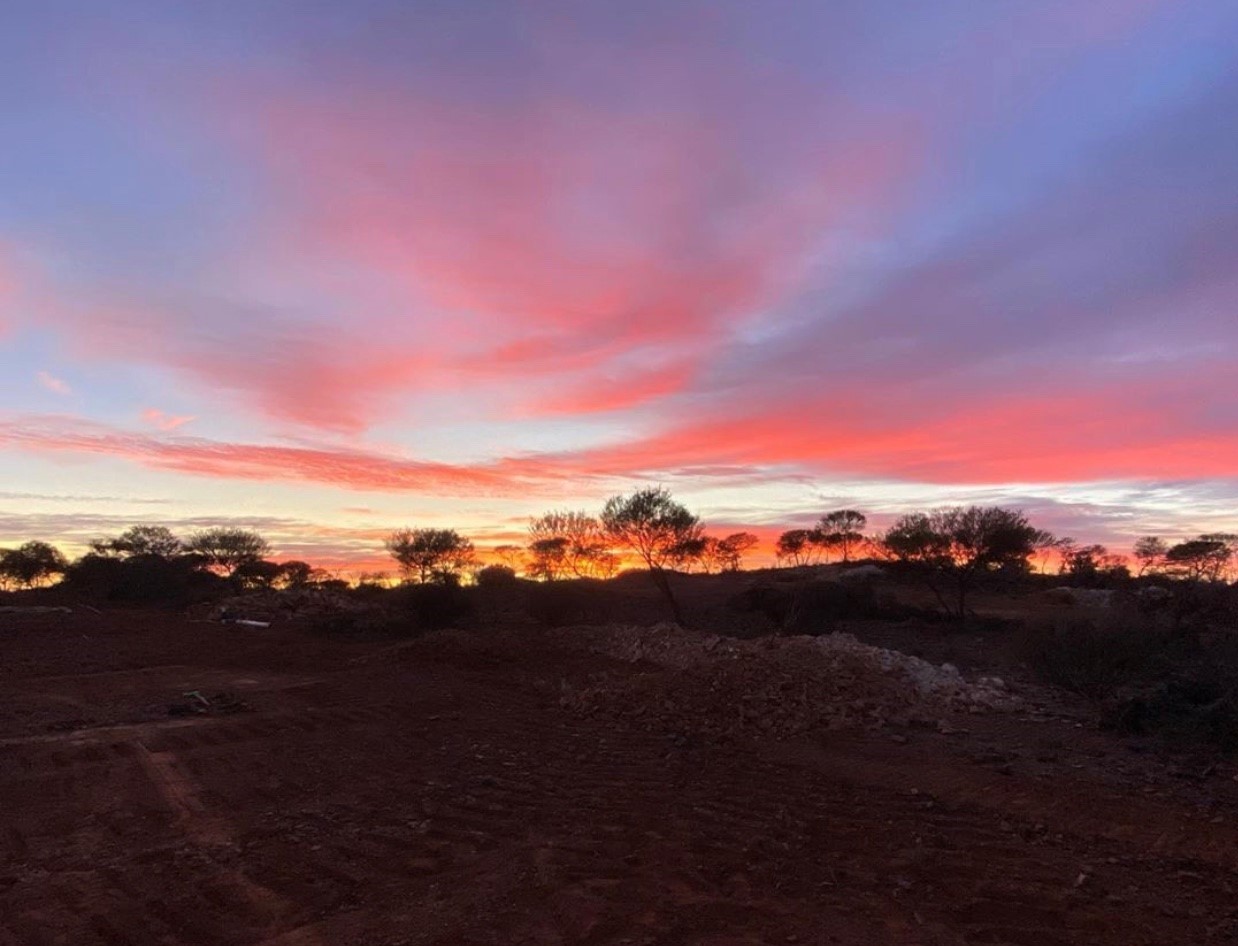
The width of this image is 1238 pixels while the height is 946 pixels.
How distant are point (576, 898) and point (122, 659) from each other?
1718 centimetres

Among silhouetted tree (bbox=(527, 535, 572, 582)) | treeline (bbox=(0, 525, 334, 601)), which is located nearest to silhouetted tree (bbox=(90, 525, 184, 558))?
treeline (bbox=(0, 525, 334, 601))

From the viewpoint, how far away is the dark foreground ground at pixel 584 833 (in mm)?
5266

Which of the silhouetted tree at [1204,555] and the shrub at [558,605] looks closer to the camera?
the shrub at [558,605]

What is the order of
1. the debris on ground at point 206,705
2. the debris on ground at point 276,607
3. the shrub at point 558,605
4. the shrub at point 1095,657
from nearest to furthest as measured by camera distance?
the shrub at point 1095,657
the debris on ground at point 206,705
the debris on ground at point 276,607
the shrub at point 558,605

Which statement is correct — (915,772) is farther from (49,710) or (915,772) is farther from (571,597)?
(571,597)

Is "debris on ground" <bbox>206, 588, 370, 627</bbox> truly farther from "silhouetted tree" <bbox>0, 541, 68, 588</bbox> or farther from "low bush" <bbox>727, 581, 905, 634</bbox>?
"silhouetted tree" <bbox>0, 541, 68, 588</bbox>

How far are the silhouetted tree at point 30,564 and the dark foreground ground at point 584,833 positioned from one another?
145 ft

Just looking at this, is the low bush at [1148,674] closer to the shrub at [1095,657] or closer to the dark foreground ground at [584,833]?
the shrub at [1095,657]

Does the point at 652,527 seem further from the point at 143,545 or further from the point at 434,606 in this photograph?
the point at 143,545

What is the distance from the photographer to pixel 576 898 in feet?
18.3

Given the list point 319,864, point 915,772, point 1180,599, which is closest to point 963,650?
point 1180,599

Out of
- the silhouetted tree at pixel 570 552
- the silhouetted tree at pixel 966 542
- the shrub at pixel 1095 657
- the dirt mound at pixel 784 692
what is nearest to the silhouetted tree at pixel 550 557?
the silhouetted tree at pixel 570 552

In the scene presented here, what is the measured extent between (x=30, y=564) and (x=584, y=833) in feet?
179

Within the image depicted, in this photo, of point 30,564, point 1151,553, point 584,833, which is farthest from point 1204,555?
point 30,564
